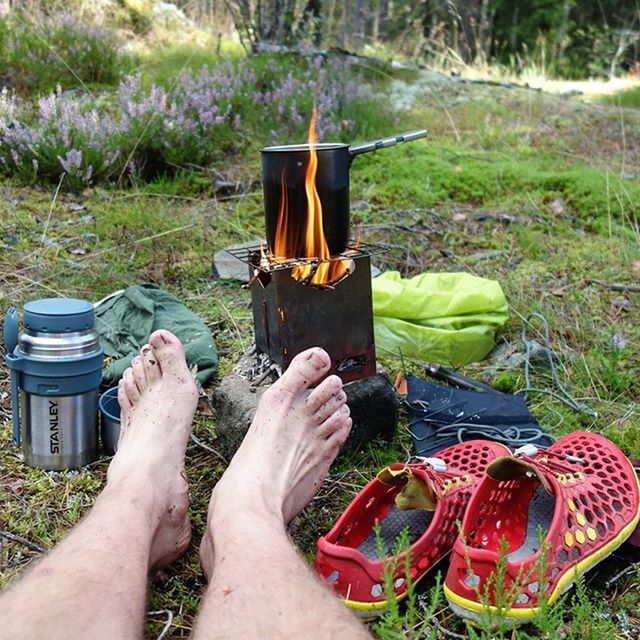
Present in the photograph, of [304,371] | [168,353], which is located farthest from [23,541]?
[304,371]

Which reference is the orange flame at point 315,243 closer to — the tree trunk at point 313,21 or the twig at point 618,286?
the twig at point 618,286

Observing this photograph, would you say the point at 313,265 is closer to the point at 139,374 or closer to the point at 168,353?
the point at 168,353

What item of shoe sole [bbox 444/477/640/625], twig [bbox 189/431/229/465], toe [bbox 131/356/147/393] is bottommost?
twig [bbox 189/431/229/465]

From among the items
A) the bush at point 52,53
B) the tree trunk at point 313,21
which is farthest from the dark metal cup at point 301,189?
the tree trunk at point 313,21

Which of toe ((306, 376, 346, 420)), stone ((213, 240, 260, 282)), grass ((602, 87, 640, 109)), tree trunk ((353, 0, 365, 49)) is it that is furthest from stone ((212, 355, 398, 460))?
tree trunk ((353, 0, 365, 49))

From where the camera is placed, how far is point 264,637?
4.03 ft

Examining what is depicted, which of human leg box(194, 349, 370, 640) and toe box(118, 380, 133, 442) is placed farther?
toe box(118, 380, 133, 442)

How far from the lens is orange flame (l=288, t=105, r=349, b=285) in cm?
217

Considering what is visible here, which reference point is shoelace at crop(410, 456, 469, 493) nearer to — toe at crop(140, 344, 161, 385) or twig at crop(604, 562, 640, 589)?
twig at crop(604, 562, 640, 589)

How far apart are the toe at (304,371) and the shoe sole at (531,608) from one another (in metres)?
0.69

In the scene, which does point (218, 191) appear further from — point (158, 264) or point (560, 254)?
point (560, 254)

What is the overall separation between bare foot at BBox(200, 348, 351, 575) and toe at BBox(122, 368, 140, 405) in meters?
0.42

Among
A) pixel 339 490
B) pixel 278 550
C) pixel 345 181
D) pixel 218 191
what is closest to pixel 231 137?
pixel 218 191

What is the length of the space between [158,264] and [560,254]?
7.23 ft
